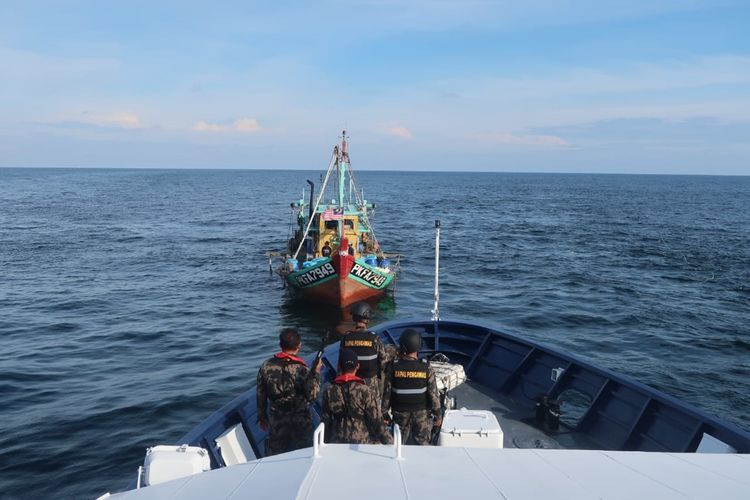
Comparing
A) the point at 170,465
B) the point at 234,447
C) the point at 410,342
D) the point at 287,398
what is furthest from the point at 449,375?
the point at 170,465

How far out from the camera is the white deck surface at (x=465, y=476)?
364cm

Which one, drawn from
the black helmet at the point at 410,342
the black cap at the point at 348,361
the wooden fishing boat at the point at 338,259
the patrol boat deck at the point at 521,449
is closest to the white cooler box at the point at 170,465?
the patrol boat deck at the point at 521,449

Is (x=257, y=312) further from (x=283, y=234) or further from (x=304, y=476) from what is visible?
(x=283, y=234)

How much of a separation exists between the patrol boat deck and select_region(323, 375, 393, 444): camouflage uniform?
114 cm

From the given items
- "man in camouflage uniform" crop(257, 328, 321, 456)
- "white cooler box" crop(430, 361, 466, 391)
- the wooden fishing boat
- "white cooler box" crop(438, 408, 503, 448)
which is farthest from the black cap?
the wooden fishing boat

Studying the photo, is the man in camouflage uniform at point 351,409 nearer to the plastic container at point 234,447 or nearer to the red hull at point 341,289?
the plastic container at point 234,447

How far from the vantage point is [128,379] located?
1717 cm

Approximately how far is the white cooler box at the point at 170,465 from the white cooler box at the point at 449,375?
5.68 m

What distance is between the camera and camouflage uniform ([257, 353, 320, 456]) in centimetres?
618

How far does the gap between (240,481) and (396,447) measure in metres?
1.12

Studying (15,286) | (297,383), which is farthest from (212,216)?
(297,383)

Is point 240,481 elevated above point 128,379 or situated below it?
above

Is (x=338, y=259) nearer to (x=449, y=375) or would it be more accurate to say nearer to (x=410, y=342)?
(x=449, y=375)

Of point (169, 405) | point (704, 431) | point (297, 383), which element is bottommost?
point (169, 405)
